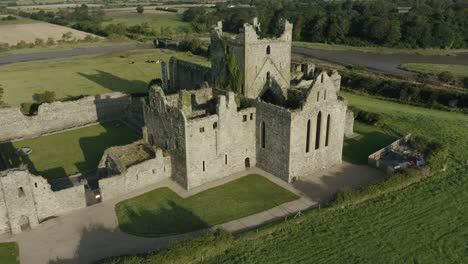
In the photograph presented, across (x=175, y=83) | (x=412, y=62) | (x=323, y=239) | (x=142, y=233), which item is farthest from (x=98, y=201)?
(x=412, y=62)

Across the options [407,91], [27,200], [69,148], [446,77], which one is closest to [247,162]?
[27,200]

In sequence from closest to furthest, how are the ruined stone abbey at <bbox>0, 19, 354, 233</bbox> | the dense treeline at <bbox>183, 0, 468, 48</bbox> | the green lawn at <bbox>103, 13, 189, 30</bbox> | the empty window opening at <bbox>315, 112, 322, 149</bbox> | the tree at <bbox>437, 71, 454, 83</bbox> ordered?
the ruined stone abbey at <bbox>0, 19, 354, 233</bbox> → the empty window opening at <bbox>315, 112, 322, 149</bbox> → the tree at <bbox>437, 71, 454, 83</bbox> → the dense treeline at <bbox>183, 0, 468, 48</bbox> → the green lawn at <bbox>103, 13, 189, 30</bbox>

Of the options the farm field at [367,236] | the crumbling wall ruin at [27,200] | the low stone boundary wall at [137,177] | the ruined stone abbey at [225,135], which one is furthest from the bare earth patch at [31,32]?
the farm field at [367,236]

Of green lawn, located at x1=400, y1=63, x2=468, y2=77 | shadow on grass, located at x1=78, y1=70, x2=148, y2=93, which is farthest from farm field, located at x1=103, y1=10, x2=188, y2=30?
green lawn, located at x1=400, y1=63, x2=468, y2=77

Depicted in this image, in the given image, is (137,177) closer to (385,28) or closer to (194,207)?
(194,207)

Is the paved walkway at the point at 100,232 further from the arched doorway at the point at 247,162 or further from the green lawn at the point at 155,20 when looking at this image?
the green lawn at the point at 155,20

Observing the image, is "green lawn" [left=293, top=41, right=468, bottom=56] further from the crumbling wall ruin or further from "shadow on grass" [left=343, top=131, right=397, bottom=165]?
the crumbling wall ruin
